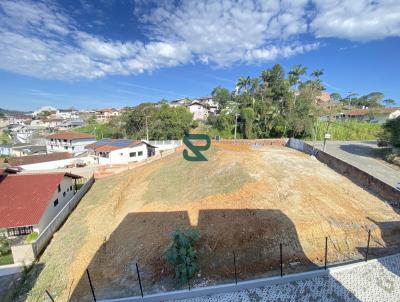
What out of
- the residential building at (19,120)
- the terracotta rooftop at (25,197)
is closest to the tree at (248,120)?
the terracotta rooftop at (25,197)

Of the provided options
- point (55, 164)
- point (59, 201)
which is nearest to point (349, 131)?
point (59, 201)

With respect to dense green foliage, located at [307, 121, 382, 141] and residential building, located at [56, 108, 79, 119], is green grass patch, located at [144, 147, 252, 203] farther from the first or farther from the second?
residential building, located at [56, 108, 79, 119]

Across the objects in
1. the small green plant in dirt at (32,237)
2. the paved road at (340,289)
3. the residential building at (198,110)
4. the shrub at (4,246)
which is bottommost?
the shrub at (4,246)

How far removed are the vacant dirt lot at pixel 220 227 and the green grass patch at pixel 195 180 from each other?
7 centimetres

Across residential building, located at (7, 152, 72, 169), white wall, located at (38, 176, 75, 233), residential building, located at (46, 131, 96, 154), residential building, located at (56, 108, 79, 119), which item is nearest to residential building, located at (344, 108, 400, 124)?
white wall, located at (38, 176, 75, 233)

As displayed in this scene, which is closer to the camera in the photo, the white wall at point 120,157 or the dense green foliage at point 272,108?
the white wall at point 120,157

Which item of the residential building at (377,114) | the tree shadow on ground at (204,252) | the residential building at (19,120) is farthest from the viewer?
the residential building at (19,120)

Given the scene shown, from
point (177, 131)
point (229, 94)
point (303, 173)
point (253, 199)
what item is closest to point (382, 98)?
point (229, 94)

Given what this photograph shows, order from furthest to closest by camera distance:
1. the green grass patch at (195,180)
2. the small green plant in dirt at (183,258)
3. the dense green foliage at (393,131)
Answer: the dense green foliage at (393,131) < the green grass patch at (195,180) < the small green plant in dirt at (183,258)

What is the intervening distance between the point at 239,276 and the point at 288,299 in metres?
1.54

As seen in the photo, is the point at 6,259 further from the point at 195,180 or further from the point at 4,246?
the point at 195,180

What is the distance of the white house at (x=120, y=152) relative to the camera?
2723cm

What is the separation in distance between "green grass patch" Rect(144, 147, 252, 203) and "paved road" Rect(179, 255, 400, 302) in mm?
6202

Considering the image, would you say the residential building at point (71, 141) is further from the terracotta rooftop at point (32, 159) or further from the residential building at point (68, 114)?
the residential building at point (68, 114)
